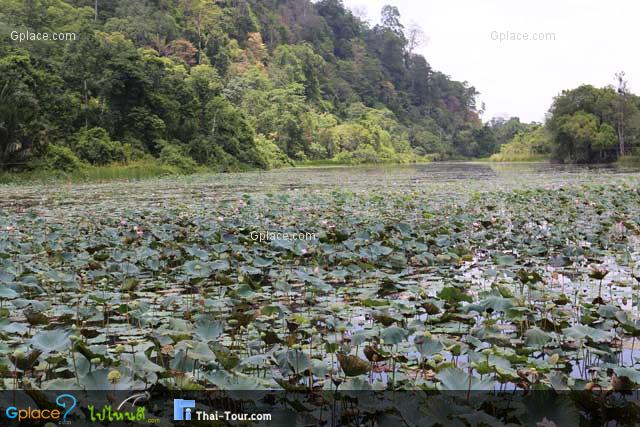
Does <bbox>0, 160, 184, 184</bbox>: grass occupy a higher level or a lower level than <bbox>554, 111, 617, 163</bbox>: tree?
lower

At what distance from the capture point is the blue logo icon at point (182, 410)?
2.23 metres

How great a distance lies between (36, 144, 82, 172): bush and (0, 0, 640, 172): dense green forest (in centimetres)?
5

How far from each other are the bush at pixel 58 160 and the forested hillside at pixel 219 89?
0.05 meters

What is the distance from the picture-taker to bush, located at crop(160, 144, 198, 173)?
91.9 ft

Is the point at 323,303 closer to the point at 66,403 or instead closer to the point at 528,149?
the point at 66,403

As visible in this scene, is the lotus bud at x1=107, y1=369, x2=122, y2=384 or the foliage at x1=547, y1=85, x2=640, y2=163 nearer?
the lotus bud at x1=107, y1=369, x2=122, y2=384

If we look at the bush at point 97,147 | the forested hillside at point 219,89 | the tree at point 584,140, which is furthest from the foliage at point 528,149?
the bush at point 97,147

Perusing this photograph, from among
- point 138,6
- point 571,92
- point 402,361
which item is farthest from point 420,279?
point 138,6

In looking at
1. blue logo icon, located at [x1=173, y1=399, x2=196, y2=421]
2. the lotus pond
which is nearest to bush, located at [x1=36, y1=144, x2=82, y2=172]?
the lotus pond

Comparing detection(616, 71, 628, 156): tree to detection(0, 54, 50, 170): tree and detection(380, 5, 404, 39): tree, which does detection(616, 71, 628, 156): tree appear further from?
detection(380, 5, 404, 39): tree

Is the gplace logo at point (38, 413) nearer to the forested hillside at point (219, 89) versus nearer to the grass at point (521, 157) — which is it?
the forested hillside at point (219, 89)

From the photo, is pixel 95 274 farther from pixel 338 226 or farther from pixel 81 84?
pixel 81 84

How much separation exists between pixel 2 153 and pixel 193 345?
19.9 meters

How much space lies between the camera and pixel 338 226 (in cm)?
755
